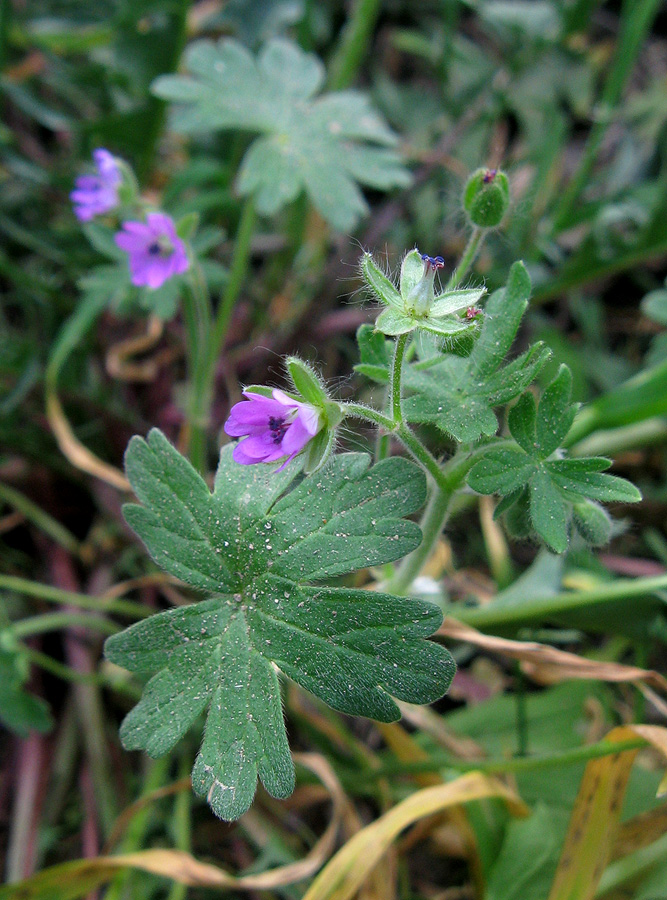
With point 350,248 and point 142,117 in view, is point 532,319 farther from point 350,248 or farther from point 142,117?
point 142,117

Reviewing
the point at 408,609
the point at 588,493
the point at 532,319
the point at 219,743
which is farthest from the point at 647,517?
the point at 219,743

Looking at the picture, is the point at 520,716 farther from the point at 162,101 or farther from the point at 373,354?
the point at 162,101

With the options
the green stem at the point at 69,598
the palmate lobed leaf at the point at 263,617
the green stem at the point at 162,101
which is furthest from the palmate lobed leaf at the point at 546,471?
the green stem at the point at 162,101

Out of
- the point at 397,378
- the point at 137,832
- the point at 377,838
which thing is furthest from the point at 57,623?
the point at 397,378

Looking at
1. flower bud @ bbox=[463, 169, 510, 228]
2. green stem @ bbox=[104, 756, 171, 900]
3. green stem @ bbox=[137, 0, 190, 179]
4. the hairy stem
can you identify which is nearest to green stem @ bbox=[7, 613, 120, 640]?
green stem @ bbox=[104, 756, 171, 900]

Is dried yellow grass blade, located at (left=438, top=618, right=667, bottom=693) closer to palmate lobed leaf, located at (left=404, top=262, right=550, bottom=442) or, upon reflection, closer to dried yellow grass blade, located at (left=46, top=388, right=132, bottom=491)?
palmate lobed leaf, located at (left=404, top=262, right=550, bottom=442)

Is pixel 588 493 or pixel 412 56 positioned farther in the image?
pixel 412 56

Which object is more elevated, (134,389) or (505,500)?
(505,500)

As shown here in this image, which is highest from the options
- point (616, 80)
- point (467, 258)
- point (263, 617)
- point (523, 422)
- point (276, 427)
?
point (616, 80)
